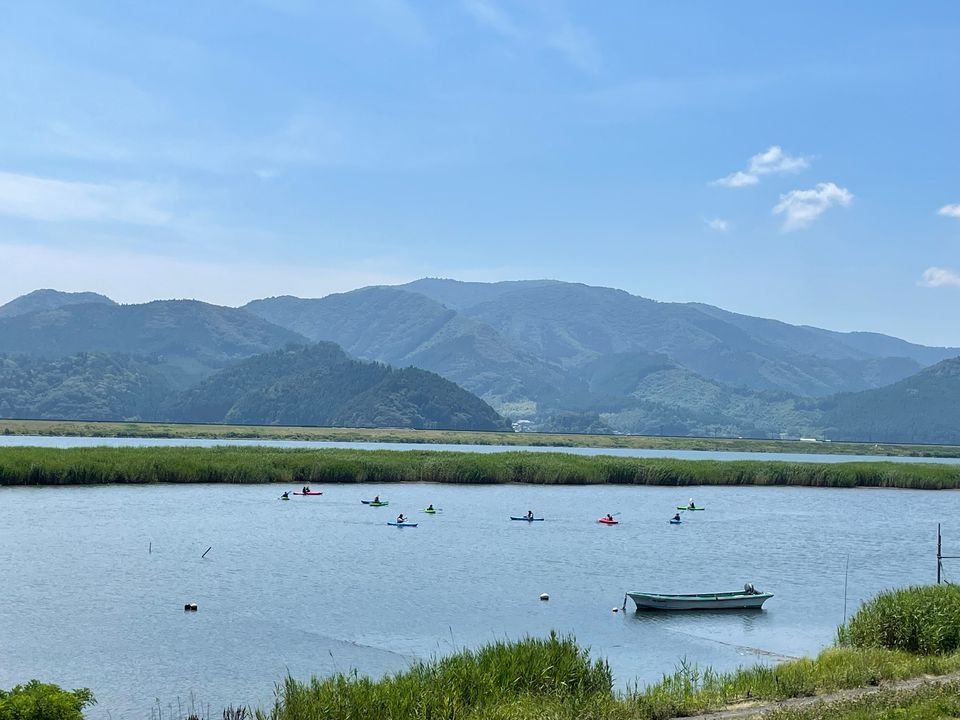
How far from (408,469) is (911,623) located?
76059 millimetres

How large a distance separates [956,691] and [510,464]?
287 feet

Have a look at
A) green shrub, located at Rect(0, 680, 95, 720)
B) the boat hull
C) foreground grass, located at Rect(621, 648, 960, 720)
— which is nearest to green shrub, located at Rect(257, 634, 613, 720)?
foreground grass, located at Rect(621, 648, 960, 720)

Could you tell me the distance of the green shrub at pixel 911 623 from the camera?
31.5m

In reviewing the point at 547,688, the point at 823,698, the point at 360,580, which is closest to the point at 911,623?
the point at 823,698

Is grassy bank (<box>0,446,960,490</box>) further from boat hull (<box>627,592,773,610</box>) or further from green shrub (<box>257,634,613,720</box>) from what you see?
green shrub (<box>257,634,613,720</box>)

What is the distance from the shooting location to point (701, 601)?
45.5 m

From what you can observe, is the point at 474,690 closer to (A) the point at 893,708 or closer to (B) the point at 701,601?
(A) the point at 893,708

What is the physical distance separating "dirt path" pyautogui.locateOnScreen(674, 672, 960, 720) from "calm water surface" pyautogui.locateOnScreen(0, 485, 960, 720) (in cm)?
806

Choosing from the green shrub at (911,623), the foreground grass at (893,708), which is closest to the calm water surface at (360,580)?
the green shrub at (911,623)

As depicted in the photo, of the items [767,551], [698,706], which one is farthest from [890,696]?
[767,551]

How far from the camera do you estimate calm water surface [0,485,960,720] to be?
112 feet

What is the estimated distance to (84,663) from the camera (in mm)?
32469

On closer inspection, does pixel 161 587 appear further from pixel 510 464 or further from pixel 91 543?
pixel 510 464

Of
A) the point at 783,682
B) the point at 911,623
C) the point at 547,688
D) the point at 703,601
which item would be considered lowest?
the point at 703,601
